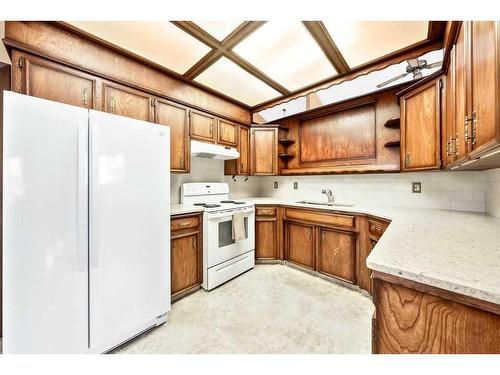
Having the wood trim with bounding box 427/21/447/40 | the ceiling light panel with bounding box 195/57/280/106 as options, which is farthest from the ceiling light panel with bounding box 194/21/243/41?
the wood trim with bounding box 427/21/447/40

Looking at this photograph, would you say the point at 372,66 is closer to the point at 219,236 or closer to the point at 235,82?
the point at 235,82

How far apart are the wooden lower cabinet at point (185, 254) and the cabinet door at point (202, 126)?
1.00 m

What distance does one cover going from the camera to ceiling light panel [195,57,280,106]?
7.01 feet

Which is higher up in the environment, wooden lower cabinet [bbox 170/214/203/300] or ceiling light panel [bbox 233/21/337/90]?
ceiling light panel [bbox 233/21/337/90]

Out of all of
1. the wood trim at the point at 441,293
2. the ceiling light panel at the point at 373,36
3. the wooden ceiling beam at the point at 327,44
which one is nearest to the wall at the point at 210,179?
the wooden ceiling beam at the point at 327,44

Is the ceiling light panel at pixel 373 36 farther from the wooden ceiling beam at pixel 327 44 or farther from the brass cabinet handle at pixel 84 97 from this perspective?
the brass cabinet handle at pixel 84 97

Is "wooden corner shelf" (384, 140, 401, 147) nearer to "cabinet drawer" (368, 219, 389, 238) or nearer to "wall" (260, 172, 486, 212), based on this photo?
"wall" (260, 172, 486, 212)

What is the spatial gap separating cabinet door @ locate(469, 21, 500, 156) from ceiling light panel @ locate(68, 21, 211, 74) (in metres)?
1.76

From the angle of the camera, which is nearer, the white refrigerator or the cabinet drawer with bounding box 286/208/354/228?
the white refrigerator

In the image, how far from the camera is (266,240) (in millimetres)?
2865

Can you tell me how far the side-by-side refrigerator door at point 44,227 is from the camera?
3.39 ft

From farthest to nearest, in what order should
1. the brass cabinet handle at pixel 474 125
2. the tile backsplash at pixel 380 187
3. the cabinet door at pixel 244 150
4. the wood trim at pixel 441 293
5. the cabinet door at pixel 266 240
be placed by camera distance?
the cabinet door at pixel 244 150
the cabinet door at pixel 266 240
the tile backsplash at pixel 380 187
the brass cabinet handle at pixel 474 125
the wood trim at pixel 441 293

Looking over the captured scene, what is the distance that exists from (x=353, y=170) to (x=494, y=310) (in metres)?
2.14
